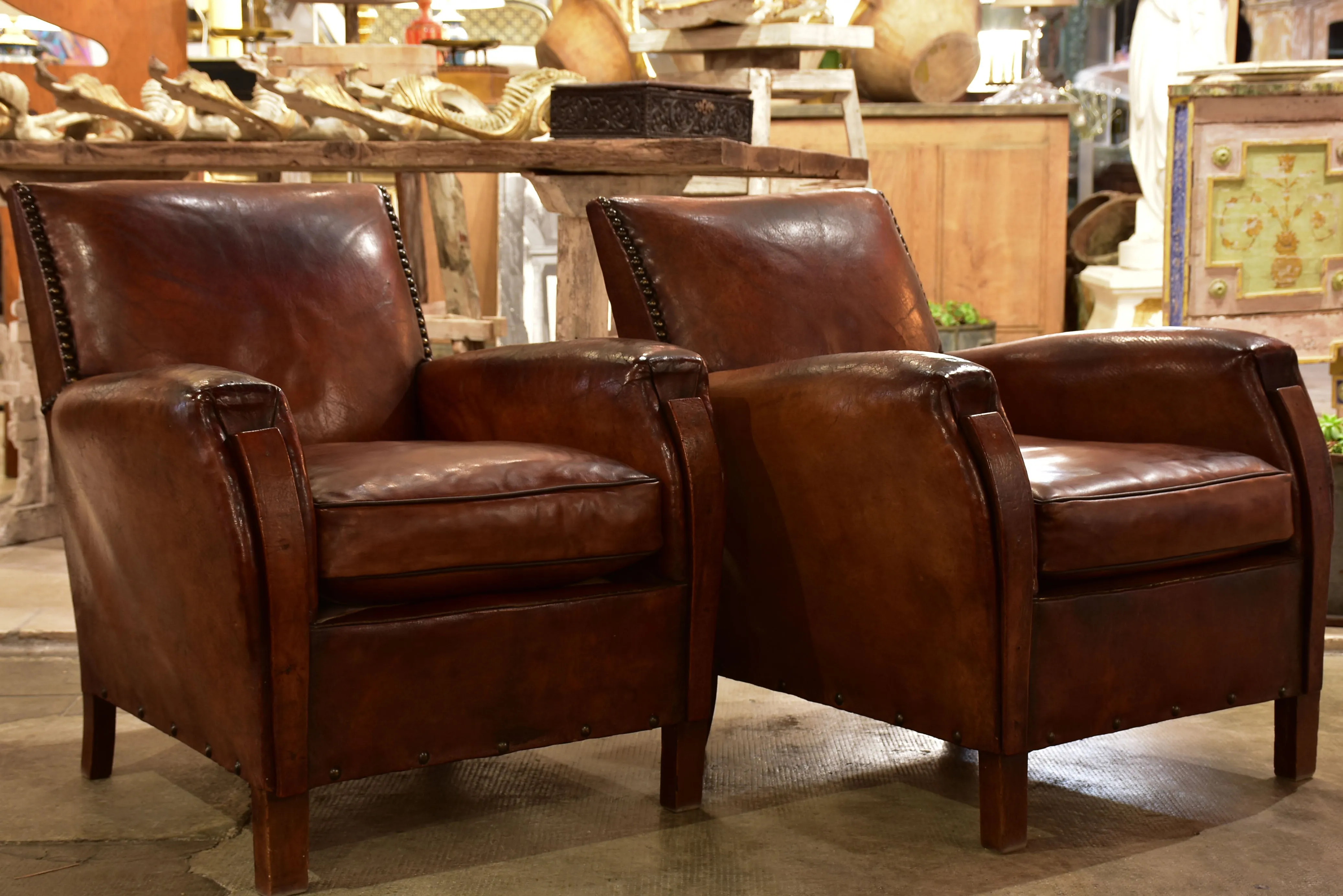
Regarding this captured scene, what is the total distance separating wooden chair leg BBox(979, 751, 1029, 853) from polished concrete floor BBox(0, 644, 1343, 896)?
0.02 m

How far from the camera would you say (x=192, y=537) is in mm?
1688

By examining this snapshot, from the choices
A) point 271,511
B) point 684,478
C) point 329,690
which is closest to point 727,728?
point 684,478

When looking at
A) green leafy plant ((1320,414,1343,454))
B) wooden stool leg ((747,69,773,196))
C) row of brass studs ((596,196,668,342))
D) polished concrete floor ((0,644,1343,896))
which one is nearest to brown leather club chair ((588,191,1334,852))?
row of brass studs ((596,196,668,342))

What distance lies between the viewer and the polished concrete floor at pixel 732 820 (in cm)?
179

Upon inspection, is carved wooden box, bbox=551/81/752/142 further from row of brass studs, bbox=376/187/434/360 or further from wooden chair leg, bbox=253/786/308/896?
wooden chair leg, bbox=253/786/308/896

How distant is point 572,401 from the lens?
2.04 metres

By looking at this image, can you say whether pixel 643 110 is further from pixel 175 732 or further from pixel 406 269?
pixel 175 732

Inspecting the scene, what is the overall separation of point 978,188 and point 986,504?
4.36 meters

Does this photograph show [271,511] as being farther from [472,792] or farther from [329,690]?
[472,792]

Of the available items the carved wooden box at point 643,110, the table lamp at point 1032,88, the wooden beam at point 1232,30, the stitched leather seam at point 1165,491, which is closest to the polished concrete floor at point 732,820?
the stitched leather seam at point 1165,491

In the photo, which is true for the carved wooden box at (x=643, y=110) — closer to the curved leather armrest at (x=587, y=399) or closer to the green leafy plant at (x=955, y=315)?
the curved leather armrest at (x=587, y=399)

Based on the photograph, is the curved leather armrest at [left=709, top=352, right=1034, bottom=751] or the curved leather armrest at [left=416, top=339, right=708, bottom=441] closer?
the curved leather armrest at [left=709, top=352, right=1034, bottom=751]

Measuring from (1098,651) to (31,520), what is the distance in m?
2.83

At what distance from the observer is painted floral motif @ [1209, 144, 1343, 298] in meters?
3.46
